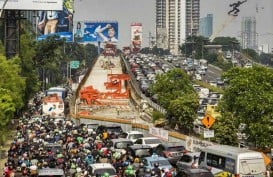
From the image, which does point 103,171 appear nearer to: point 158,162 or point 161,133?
point 158,162

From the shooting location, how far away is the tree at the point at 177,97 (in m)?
42.0

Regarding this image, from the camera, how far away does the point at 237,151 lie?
68.6 feet

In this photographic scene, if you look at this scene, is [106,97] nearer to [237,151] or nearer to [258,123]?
[258,123]

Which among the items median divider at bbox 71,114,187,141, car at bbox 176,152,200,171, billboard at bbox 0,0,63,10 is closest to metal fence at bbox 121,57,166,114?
median divider at bbox 71,114,187,141

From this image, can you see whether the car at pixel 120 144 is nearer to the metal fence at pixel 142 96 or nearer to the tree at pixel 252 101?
the tree at pixel 252 101

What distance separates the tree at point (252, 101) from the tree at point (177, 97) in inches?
314

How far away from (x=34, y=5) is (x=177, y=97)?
64.1ft

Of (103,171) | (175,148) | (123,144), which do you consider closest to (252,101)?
(175,148)

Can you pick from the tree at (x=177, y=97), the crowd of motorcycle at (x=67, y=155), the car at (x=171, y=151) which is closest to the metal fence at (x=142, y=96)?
the tree at (x=177, y=97)

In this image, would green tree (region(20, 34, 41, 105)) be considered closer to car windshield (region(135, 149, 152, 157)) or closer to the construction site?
the construction site

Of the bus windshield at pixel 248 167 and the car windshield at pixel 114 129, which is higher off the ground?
the bus windshield at pixel 248 167

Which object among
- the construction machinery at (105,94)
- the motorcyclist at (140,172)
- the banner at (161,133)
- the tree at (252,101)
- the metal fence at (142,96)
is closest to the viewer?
the motorcyclist at (140,172)

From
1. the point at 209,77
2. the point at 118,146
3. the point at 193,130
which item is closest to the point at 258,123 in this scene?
the point at 118,146

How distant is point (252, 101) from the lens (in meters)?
31.3
